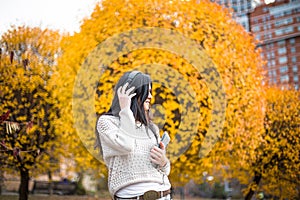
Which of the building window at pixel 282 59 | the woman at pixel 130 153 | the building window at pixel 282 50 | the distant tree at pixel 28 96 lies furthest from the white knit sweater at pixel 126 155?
the building window at pixel 282 50

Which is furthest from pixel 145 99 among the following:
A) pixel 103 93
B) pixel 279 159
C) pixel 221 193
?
pixel 221 193

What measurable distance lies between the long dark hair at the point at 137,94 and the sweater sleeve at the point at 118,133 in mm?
87

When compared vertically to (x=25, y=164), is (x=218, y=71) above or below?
above

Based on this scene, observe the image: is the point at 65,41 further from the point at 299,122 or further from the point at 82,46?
the point at 299,122

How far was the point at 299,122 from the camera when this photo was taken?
9609 millimetres

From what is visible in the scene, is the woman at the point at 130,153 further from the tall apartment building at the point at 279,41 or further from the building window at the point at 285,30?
the building window at the point at 285,30

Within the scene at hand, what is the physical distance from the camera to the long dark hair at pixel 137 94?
188 centimetres

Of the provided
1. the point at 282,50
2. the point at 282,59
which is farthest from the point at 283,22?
the point at 282,59

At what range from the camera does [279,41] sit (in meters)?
29.3

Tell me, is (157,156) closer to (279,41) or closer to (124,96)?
(124,96)

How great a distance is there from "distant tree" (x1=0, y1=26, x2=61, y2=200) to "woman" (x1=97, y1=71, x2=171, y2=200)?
6131 mm

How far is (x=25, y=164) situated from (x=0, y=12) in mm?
3123

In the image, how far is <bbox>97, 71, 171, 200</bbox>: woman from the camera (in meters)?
1.74

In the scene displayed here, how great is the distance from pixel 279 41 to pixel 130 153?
29883 millimetres
